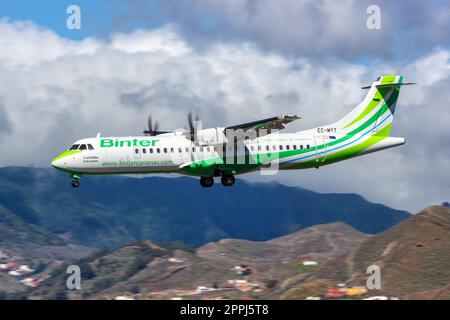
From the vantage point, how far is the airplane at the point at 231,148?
157 feet

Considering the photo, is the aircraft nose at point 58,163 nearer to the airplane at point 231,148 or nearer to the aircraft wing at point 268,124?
the airplane at point 231,148

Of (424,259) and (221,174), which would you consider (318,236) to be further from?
(221,174)

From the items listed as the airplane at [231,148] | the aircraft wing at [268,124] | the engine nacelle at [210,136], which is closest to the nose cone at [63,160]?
the airplane at [231,148]

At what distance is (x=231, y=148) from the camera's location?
4897 cm

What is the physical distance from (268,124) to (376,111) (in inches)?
356

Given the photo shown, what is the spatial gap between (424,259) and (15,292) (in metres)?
105

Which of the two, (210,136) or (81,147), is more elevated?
(210,136)

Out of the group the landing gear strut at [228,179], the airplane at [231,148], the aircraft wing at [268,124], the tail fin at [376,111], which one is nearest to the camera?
the aircraft wing at [268,124]

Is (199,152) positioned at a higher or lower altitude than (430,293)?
higher

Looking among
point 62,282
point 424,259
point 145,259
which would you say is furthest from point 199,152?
point 62,282

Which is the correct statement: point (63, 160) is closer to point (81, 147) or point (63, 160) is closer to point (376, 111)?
point (81, 147)

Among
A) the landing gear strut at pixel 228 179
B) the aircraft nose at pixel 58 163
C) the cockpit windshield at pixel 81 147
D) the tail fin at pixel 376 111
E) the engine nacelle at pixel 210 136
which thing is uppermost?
the tail fin at pixel 376 111

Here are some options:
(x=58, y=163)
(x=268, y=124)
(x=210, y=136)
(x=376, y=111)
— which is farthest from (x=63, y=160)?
(x=376, y=111)
